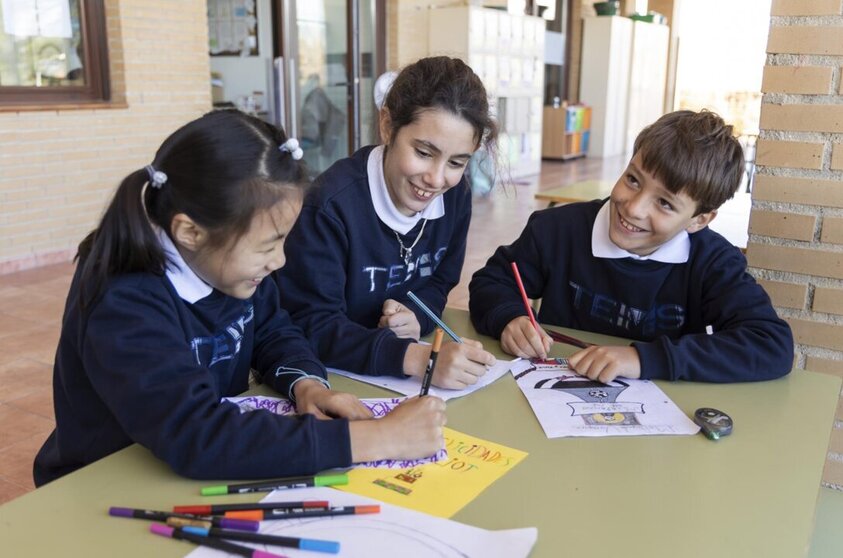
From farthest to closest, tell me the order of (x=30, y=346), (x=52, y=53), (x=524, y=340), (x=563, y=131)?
(x=563, y=131) < (x=52, y=53) < (x=30, y=346) < (x=524, y=340)

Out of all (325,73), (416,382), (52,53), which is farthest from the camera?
(325,73)

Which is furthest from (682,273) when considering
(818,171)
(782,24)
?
(782,24)

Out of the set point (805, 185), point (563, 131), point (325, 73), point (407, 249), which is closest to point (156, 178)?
point (407, 249)

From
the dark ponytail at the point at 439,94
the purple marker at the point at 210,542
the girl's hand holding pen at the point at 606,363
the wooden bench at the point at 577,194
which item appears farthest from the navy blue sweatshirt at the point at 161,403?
the wooden bench at the point at 577,194

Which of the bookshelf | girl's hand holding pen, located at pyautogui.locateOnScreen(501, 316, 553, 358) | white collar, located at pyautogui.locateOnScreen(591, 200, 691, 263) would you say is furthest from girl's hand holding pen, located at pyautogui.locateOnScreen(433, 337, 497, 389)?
the bookshelf

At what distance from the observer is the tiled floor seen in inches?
89.6

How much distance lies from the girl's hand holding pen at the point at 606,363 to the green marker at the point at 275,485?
49 centimetres

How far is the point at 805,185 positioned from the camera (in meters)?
1.68

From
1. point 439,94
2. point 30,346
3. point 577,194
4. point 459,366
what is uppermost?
point 439,94

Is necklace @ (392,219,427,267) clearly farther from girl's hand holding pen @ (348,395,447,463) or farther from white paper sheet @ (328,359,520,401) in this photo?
girl's hand holding pen @ (348,395,447,463)

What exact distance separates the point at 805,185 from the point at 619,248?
503mm

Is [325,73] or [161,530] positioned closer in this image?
[161,530]

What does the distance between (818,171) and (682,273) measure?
1.54 ft

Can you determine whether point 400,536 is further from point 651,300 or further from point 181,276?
point 651,300
